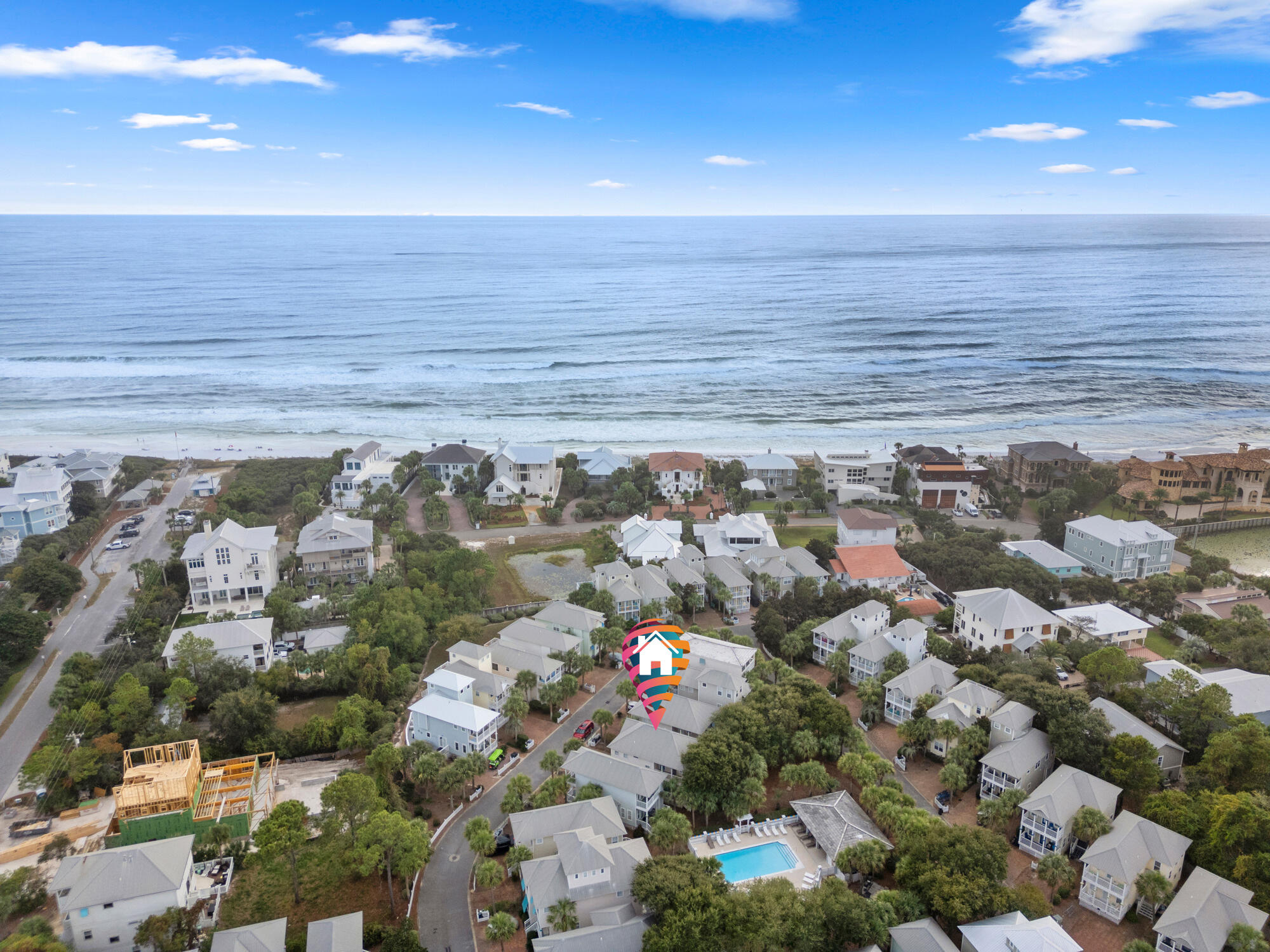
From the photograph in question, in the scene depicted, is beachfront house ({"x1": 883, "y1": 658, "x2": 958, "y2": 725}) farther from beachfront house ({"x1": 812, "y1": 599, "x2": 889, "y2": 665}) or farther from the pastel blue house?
the pastel blue house

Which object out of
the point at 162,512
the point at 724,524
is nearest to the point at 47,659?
the point at 162,512

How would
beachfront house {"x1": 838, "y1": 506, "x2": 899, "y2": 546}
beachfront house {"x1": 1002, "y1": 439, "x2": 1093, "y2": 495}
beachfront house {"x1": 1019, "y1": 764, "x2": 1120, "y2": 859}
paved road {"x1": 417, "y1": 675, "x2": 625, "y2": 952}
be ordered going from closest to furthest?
paved road {"x1": 417, "y1": 675, "x2": 625, "y2": 952}, beachfront house {"x1": 1019, "y1": 764, "x2": 1120, "y2": 859}, beachfront house {"x1": 838, "y1": 506, "x2": 899, "y2": 546}, beachfront house {"x1": 1002, "y1": 439, "x2": 1093, "y2": 495}

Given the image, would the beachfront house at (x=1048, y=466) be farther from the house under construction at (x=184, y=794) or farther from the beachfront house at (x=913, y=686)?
the house under construction at (x=184, y=794)

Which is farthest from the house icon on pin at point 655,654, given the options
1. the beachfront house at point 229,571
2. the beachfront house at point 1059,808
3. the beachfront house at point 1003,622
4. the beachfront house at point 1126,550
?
the beachfront house at point 1126,550

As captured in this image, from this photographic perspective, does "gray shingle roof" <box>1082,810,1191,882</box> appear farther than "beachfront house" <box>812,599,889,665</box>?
No

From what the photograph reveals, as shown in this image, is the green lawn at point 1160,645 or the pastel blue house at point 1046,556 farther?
the pastel blue house at point 1046,556

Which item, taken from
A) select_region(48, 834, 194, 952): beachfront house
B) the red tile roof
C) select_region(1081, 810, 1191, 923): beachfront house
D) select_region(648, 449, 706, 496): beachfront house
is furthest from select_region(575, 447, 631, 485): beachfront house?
select_region(1081, 810, 1191, 923): beachfront house
